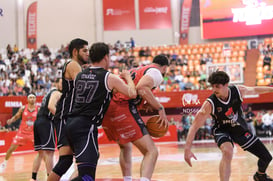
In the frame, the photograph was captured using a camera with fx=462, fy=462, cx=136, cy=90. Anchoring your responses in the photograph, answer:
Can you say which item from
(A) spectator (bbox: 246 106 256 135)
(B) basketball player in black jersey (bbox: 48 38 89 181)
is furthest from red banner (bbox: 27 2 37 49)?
(B) basketball player in black jersey (bbox: 48 38 89 181)

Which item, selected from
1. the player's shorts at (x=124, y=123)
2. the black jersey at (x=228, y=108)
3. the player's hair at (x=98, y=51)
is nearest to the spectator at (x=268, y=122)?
the black jersey at (x=228, y=108)

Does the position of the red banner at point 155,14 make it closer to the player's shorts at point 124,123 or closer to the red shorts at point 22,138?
the red shorts at point 22,138

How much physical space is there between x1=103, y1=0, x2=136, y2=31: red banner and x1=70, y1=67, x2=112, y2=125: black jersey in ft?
81.5

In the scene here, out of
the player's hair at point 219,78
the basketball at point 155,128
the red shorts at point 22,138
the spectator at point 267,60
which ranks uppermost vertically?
the spectator at point 267,60

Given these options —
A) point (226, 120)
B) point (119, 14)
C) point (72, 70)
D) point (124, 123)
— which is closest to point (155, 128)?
point (124, 123)

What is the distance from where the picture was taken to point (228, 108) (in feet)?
19.6

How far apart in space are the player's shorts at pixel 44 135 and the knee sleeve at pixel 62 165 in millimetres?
2492

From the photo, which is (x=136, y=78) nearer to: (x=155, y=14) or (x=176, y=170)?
(x=176, y=170)

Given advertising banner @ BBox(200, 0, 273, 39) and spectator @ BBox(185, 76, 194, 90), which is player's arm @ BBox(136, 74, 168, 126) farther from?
advertising banner @ BBox(200, 0, 273, 39)

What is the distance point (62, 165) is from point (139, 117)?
114 cm

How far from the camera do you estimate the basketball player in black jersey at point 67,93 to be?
17.4 ft

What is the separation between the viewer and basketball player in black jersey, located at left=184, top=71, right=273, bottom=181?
5.86 metres

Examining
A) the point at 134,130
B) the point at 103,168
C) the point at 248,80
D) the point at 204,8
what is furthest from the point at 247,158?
the point at 204,8

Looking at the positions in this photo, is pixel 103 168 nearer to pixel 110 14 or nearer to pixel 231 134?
pixel 231 134
